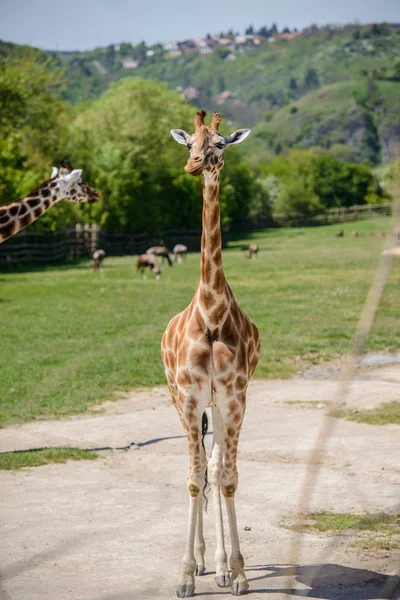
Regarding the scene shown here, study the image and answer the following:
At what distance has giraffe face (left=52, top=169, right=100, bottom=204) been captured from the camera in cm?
1449

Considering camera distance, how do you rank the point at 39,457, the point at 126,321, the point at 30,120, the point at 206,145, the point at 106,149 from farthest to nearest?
1. the point at 106,149
2. the point at 30,120
3. the point at 126,321
4. the point at 39,457
5. the point at 206,145

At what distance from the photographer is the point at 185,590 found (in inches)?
259

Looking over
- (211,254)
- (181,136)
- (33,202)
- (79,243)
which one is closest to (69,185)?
(33,202)

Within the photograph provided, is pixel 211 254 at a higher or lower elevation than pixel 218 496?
higher

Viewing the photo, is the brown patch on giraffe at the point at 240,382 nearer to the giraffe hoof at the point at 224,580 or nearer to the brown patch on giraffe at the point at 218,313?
the brown patch on giraffe at the point at 218,313

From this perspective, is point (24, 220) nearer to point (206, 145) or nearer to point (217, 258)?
point (217, 258)

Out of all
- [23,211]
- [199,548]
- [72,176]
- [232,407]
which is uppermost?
[72,176]

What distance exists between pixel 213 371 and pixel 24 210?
23.3 feet

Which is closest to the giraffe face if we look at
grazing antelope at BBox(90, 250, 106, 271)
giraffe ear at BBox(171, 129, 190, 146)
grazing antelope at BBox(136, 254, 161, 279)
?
giraffe ear at BBox(171, 129, 190, 146)

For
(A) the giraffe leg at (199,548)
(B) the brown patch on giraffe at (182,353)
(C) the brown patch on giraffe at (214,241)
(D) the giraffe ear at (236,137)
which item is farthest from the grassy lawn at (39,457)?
(D) the giraffe ear at (236,137)

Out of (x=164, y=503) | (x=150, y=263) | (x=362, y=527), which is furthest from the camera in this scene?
(x=150, y=263)

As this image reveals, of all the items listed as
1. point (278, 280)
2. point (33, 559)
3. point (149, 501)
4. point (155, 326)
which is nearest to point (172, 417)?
point (149, 501)

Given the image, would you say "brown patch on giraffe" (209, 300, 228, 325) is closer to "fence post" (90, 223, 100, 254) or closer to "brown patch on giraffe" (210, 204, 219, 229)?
"brown patch on giraffe" (210, 204, 219, 229)

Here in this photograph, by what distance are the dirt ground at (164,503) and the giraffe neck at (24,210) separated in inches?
110
